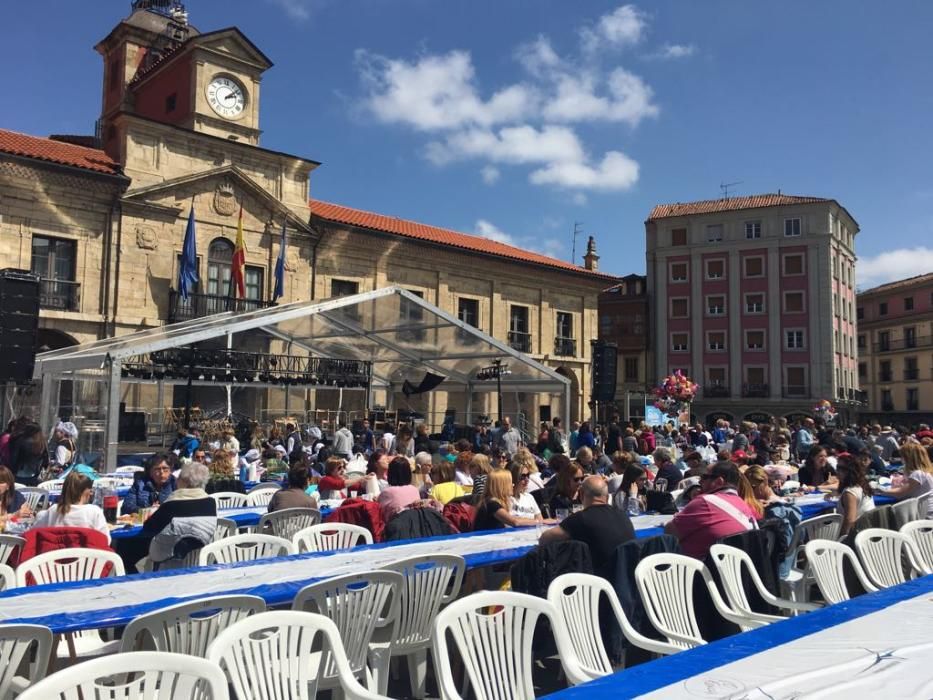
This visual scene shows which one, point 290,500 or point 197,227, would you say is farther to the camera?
point 197,227

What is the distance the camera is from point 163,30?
27.4 meters

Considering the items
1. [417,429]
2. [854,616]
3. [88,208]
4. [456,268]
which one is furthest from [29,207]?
[854,616]

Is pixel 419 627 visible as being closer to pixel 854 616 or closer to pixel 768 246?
pixel 854 616

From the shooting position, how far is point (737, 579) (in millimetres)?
3996

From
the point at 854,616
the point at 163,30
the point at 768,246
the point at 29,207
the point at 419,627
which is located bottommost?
the point at 419,627

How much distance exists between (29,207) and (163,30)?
1264 cm

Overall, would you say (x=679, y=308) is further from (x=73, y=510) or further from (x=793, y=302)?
(x=73, y=510)

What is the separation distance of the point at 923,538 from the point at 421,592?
3463 millimetres

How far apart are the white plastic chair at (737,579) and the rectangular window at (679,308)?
4015 cm

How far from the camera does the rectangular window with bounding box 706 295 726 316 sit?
41.7 m

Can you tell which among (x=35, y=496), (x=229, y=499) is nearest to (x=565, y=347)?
(x=229, y=499)

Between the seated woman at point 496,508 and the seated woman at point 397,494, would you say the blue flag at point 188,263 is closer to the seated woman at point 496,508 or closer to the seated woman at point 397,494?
the seated woman at point 397,494

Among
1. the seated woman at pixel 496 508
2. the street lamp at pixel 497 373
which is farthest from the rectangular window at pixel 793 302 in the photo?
the seated woman at pixel 496 508

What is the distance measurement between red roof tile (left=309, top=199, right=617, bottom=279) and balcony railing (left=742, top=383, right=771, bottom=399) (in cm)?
1356
